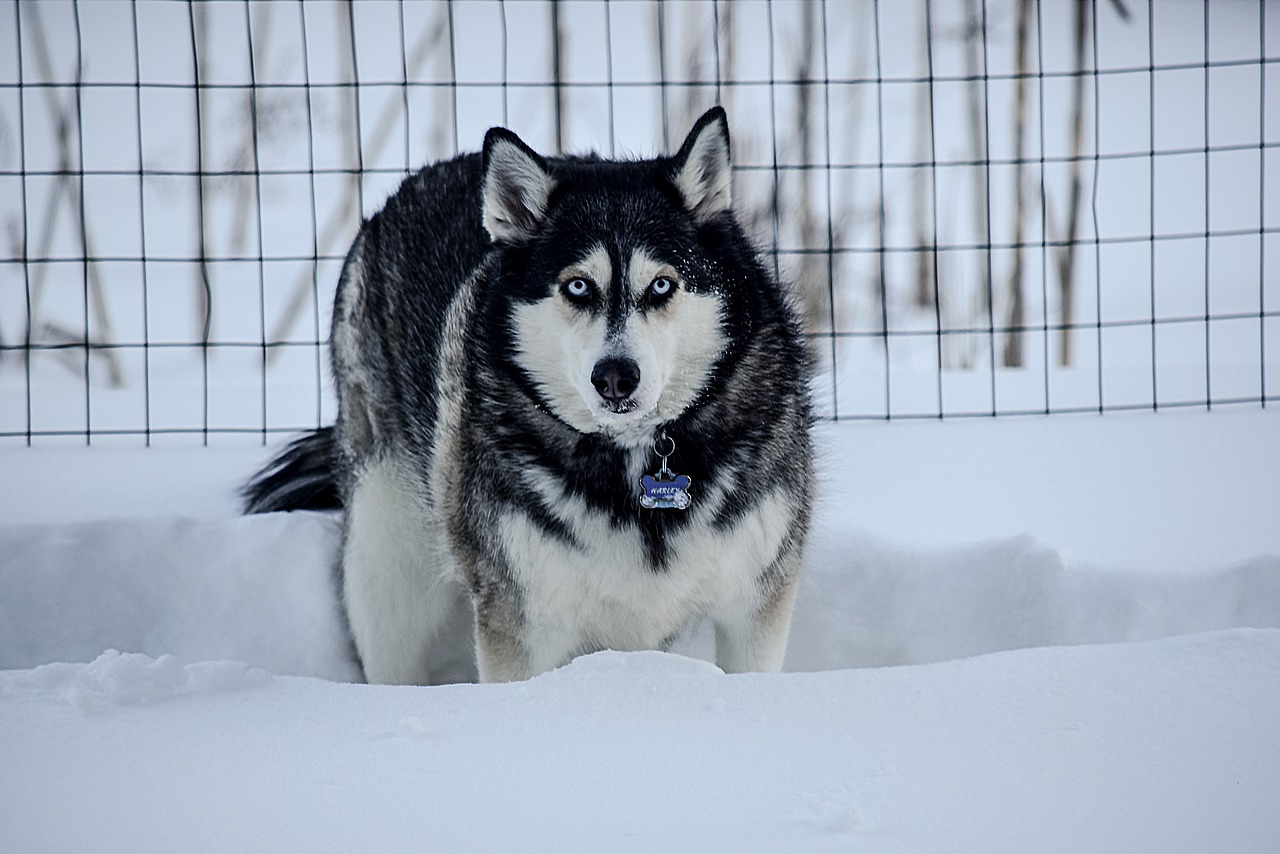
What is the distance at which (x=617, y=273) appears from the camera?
7.01 feet

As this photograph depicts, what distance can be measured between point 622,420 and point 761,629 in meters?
0.63

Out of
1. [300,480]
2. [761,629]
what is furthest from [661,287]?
[300,480]

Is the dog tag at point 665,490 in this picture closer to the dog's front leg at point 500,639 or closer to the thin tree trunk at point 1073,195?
the dog's front leg at point 500,639

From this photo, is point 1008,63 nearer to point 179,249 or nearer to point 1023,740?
point 179,249

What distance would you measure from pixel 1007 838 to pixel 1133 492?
251 centimetres

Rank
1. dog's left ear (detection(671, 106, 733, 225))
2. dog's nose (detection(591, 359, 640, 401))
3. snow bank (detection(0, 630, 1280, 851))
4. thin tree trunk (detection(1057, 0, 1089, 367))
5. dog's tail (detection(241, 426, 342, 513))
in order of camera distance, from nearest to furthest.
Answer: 1. snow bank (detection(0, 630, 1280, 851))
2. dog's nose (detection(591, 359, 640, 401))
3. dog's left ear (detection(671, 106, 733, 225))
4. dog's tail (detection(241, 426, 342, 513))
5. thin tree trunk (detection(1057, 0, 1089, 367))

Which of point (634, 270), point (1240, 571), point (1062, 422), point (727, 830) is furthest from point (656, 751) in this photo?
point (1062, 422)

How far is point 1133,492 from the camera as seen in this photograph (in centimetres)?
338

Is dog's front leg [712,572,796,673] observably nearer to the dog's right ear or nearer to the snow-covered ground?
the snow-covered ground

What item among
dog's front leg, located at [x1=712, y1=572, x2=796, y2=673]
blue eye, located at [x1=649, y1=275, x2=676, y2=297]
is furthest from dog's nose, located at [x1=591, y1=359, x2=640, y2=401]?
dog's front leg, located at [x1=712, y1=572, x2=796, y2=673]

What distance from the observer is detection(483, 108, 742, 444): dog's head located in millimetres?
2049

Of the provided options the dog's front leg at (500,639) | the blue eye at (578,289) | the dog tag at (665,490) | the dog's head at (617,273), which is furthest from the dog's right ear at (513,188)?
the dog's front leg at (500,639)

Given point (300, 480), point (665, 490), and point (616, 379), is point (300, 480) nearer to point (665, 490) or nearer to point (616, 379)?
point (665, 490)

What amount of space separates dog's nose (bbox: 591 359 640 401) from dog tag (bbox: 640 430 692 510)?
270mm
